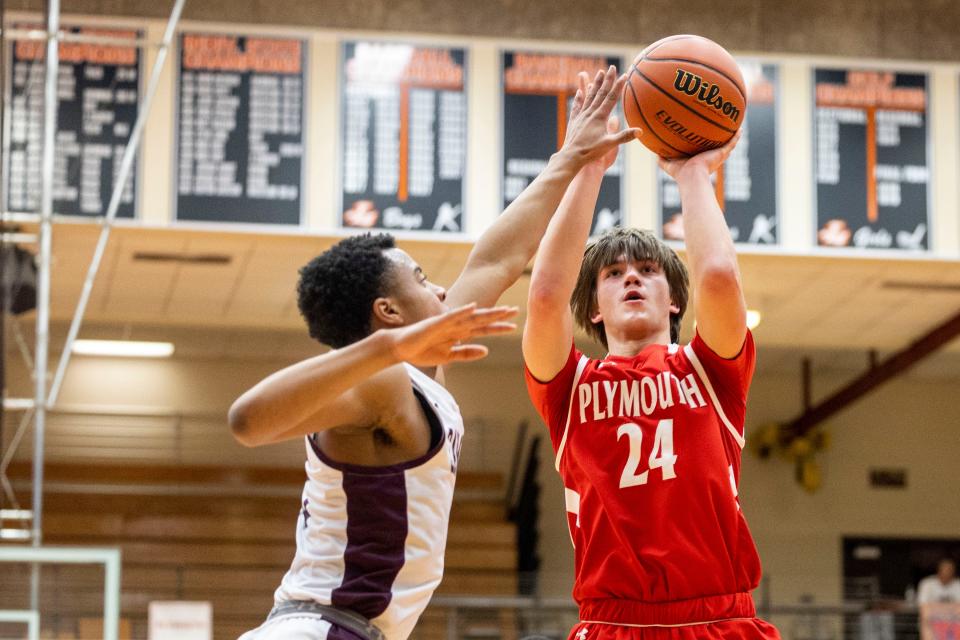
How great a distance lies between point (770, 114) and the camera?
995cm

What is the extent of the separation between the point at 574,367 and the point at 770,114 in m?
7.05

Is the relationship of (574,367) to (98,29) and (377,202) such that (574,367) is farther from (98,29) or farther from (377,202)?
(98,29)

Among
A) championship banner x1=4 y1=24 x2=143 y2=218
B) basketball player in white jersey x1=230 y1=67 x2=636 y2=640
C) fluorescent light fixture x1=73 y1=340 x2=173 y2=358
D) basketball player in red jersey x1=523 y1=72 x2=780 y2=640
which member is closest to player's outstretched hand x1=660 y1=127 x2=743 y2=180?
basketball player in red jersey x1=523 y1=72 x2=780 y2=640

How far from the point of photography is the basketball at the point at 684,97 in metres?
3.41

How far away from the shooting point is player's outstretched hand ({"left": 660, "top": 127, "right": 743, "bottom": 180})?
Answer: 10.9ft

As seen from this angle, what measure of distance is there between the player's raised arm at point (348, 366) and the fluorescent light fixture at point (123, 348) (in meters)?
12.7

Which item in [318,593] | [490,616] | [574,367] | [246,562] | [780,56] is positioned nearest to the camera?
[318,593]

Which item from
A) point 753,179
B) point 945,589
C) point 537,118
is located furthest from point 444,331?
point 945,589

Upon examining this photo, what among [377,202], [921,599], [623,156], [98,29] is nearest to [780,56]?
[623,156]

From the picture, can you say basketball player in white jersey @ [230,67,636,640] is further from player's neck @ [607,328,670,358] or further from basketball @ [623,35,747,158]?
basketball @ [623,35,747,158]

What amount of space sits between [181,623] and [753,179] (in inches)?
205

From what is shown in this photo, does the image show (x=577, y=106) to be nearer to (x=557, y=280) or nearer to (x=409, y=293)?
(x=557, y=280)

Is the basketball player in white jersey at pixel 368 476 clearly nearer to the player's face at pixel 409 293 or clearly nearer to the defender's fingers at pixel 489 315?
the player's face at pixel 409 293

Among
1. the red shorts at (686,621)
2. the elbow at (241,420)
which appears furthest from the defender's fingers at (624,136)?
the elbow at (241,420)
